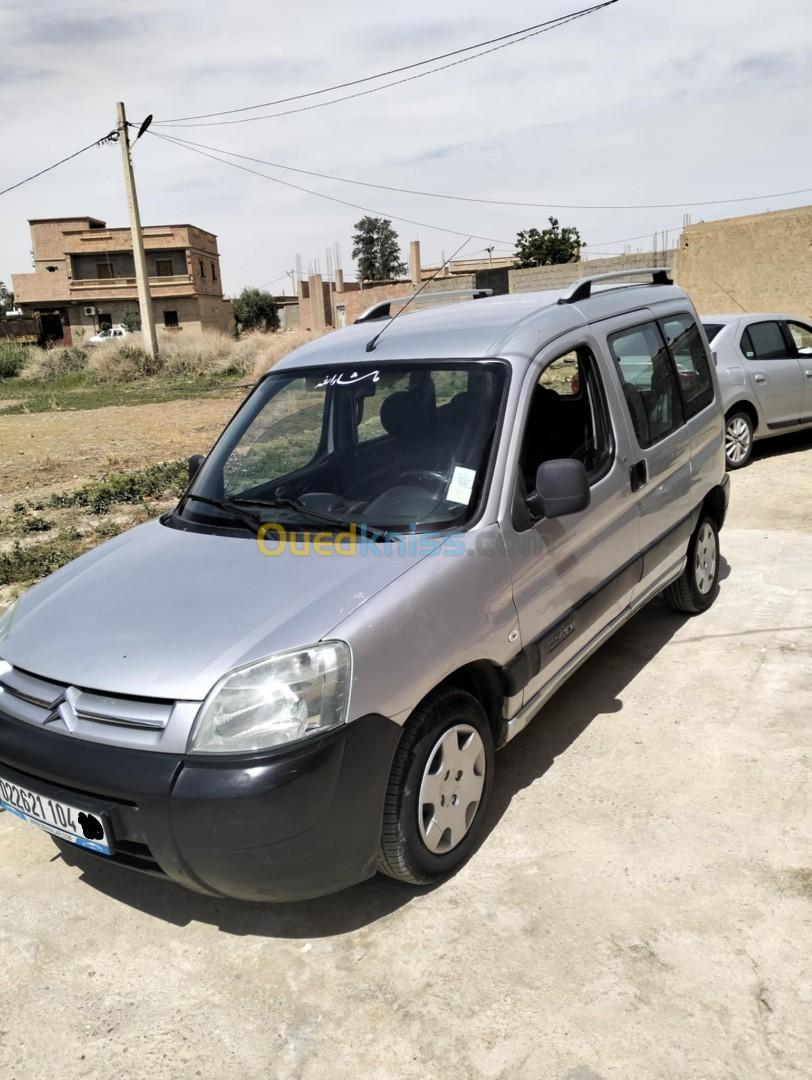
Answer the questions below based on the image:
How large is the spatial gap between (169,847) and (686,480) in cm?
328

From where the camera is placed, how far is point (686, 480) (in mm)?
4512

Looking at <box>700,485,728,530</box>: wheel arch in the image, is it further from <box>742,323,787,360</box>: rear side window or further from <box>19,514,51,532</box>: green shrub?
<box>19,514,51,532</box>: green shrub

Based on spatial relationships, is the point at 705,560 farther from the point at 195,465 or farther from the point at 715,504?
the point at 195,465

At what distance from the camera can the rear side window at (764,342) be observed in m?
8.86

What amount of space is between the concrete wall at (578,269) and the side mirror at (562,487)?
19253 millimetres

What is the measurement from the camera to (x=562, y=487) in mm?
3002

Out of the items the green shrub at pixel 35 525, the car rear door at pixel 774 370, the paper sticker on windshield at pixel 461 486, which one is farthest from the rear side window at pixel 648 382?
the green shrub at pixel 35 525

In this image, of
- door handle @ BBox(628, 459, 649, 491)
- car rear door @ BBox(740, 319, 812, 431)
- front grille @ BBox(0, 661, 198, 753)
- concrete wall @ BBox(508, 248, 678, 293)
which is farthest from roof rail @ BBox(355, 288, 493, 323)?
concrete wall @ BBox(508, 248, 678, 293)

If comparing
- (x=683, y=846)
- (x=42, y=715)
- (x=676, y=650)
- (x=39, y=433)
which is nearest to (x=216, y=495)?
(x=42, y=715)

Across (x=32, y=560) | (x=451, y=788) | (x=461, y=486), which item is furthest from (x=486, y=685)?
(x=32, y=560)

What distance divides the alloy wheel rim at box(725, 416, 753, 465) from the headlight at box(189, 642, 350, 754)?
741 centimetres

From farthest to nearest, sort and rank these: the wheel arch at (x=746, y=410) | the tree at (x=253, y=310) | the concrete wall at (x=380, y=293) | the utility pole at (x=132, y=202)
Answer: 1. the tree at (x=253, y=310)
2. the concrete wall at (x=380, y=293)
3. the utility pole at (x=132, y=202)
4. the wheel arch at (x=746, y=410)

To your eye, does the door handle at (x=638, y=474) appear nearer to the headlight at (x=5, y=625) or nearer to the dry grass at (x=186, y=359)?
the headlight at (x=5, y=625)

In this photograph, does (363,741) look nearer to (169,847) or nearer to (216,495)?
(169,847)
